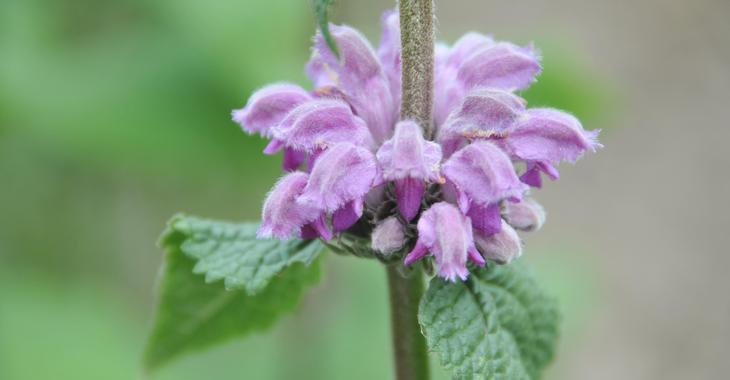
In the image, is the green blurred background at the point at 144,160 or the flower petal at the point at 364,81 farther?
the green blurred background at the point at 144,160

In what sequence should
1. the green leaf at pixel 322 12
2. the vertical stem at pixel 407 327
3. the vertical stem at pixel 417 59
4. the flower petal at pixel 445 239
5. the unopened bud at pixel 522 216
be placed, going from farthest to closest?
1. the vertical stem at pixel 407 327
2. the unopened bud at pixel 522 216
3. the vertical stem at pixel 417 59
4. the flower petal at pixel 445 239
5. the green leaf at pixel 322 12

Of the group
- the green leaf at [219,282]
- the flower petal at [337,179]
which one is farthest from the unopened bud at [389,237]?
the green leaf at [219,282]

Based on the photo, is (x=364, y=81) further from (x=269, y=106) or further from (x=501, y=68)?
(x=501, y=68)

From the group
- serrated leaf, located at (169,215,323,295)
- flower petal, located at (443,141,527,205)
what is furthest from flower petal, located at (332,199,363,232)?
serrated leaf, located at (169,215,323,295)

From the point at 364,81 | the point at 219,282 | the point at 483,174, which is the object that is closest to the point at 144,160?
the point at 219,282

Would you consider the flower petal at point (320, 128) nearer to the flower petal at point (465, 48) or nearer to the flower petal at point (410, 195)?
the flower petal at point (410, 195)

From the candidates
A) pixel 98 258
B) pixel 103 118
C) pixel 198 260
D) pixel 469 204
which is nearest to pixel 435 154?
pixel 469 204
